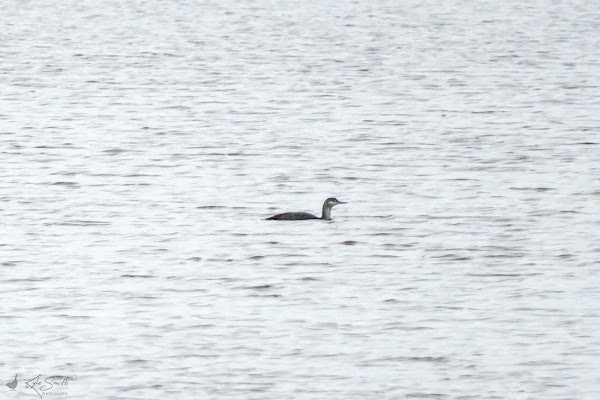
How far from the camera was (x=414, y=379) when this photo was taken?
1314 cm

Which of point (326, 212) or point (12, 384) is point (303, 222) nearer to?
point (326, 212)

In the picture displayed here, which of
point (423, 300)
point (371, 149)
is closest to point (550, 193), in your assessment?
point (371, 149)

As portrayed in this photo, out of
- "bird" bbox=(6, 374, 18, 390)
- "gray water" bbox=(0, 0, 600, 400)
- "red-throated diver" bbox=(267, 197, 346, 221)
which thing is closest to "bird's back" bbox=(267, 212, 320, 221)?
"red-throated diver" bbox=(267, 197, 346, 221)

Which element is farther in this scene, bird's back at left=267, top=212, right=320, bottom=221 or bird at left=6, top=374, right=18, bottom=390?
bird's back at left=267, top=212, right=320, bottom=221

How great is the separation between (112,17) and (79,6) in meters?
5.37

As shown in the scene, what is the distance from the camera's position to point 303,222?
19.9m

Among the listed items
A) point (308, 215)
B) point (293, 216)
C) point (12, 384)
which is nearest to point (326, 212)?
point (308, 215)

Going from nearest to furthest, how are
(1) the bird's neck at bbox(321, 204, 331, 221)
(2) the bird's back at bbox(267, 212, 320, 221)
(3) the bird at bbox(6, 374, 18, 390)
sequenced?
1. (3) the bird at bbox(6, 374, 18, 390)
2. (2) the bird's back at bbox(267, 212, 320, 221)
3. (1) the bird's neck at bbox(321, 204, 331, 221)

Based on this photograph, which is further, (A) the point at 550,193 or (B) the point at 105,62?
(B) the point at 105,62

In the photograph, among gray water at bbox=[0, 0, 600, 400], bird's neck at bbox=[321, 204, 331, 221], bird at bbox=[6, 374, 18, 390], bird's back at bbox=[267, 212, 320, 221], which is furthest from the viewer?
bird's neck at bbox=[321, 204, 331, 221]

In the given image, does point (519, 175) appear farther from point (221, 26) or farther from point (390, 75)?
point (221, 26)

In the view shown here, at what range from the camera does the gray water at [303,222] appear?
1362 cm

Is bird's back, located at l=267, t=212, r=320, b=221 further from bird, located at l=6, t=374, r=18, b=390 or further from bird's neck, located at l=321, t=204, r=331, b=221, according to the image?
bird, located at l=6, t=374, r=18, b=390

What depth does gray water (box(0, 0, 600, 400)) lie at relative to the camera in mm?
13617
